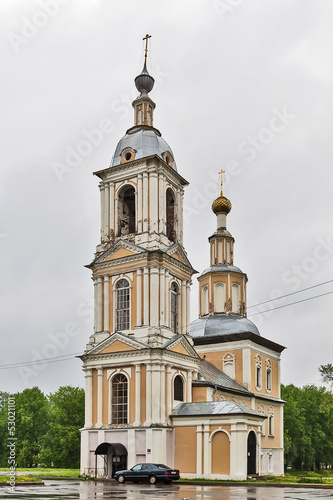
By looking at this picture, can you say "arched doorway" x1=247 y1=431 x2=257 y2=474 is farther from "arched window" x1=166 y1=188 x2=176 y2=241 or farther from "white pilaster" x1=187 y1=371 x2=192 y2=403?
"arched window" x1=166 y1=188 x2=176 y2=241

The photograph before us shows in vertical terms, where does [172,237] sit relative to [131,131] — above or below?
below

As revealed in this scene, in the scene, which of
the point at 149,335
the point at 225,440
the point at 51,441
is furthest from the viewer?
the point at 51,441

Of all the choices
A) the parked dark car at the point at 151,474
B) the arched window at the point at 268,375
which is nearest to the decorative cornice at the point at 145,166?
the arched window at the point at 268,375

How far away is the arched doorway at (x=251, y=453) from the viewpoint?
33.2m

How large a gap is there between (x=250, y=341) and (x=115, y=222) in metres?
15.7

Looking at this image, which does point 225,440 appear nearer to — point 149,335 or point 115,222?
point 149,335

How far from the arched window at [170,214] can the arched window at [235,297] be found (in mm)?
13559

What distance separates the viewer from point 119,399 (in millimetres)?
36562

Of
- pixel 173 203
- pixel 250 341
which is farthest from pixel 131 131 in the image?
pixel 250 341

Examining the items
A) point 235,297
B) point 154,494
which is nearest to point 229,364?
point 235,297

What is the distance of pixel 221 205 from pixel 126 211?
16860 millimetres

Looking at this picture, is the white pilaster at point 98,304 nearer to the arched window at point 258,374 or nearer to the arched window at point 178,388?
the arched window at point 178,388

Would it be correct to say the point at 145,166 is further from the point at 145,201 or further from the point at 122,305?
the point at 122,305

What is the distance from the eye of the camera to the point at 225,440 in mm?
33469
